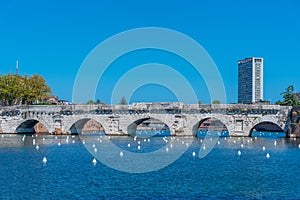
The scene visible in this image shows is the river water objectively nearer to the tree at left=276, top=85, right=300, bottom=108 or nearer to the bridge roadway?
the bridge roadway

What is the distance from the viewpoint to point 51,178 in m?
26.8

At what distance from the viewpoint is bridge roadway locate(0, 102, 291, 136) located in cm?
6234

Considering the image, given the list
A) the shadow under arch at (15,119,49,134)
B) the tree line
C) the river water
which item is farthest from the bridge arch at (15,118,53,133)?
the river water

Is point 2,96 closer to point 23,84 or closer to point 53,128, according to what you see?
point 23,84

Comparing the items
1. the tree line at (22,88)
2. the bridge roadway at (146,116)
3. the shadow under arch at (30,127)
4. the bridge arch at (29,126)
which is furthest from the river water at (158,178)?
the tree line at (22,88)

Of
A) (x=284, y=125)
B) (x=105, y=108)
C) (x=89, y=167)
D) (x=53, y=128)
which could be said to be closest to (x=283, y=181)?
(x=89, y=167)

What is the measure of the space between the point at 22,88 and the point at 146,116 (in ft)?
108

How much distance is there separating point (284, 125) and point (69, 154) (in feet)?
122

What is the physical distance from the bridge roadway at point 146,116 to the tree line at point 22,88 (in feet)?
36.2

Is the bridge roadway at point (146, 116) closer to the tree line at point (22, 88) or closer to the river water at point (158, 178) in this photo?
the tree line at point (22, 88)

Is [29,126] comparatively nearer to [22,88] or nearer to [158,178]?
[22,88]

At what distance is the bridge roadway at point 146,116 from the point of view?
205 feet

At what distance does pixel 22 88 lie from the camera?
83812 millimetres

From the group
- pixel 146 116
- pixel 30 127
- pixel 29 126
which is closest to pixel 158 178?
pixel 146 116
